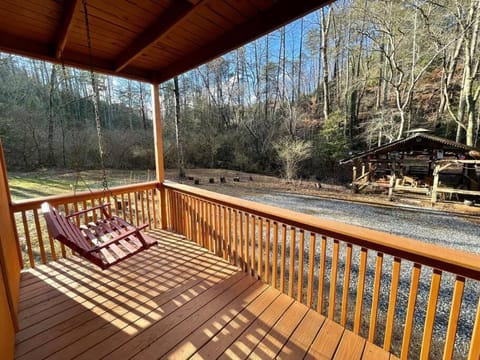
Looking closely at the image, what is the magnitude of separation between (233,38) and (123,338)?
8.67 feet

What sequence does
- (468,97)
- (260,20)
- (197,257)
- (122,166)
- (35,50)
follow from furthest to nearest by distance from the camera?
(122,166)
(468,97)
(197,257)
(35,50)
(260,20)

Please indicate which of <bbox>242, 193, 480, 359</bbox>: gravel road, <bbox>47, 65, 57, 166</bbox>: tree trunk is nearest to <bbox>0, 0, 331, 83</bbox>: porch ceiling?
<bbox>242, 193, 480, 359</bbox>: gravel road

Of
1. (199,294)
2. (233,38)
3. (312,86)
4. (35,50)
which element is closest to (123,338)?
(199,294)

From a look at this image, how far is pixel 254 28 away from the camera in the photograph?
1768 mm

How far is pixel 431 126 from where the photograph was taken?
373 inches

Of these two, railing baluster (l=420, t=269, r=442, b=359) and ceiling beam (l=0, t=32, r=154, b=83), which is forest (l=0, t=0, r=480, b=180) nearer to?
ceiling beam (l=0, t=32, r=154, b=83)

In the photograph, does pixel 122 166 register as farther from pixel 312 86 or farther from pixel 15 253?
pixel 312 86

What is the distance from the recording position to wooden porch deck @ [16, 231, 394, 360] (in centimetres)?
143

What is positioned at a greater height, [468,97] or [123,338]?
[468,97]

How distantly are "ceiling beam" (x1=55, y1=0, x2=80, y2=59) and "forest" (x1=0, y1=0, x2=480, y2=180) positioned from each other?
321 centimetres

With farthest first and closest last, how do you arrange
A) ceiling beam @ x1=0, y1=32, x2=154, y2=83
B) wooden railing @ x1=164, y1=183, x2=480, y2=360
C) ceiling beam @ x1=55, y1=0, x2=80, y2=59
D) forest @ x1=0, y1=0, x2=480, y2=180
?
1. forest @ x1=0, y1=0, x2=480, y2=180
2. ceiling beam @ x1=0, y1=32, x2=154, y2=83
3. ceiling beam @ x1=55, y1=0, x2=80, y2=59
4. wooden railing @ x1=164, y1=183, x2=480, y2=360

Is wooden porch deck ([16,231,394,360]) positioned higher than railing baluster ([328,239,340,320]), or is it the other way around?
railing baluster ([328,239,340,320])

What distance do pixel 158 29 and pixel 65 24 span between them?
747mm

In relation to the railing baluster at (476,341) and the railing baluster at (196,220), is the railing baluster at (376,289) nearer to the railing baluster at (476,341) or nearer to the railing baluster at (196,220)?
the railing baluster at (476,341)
